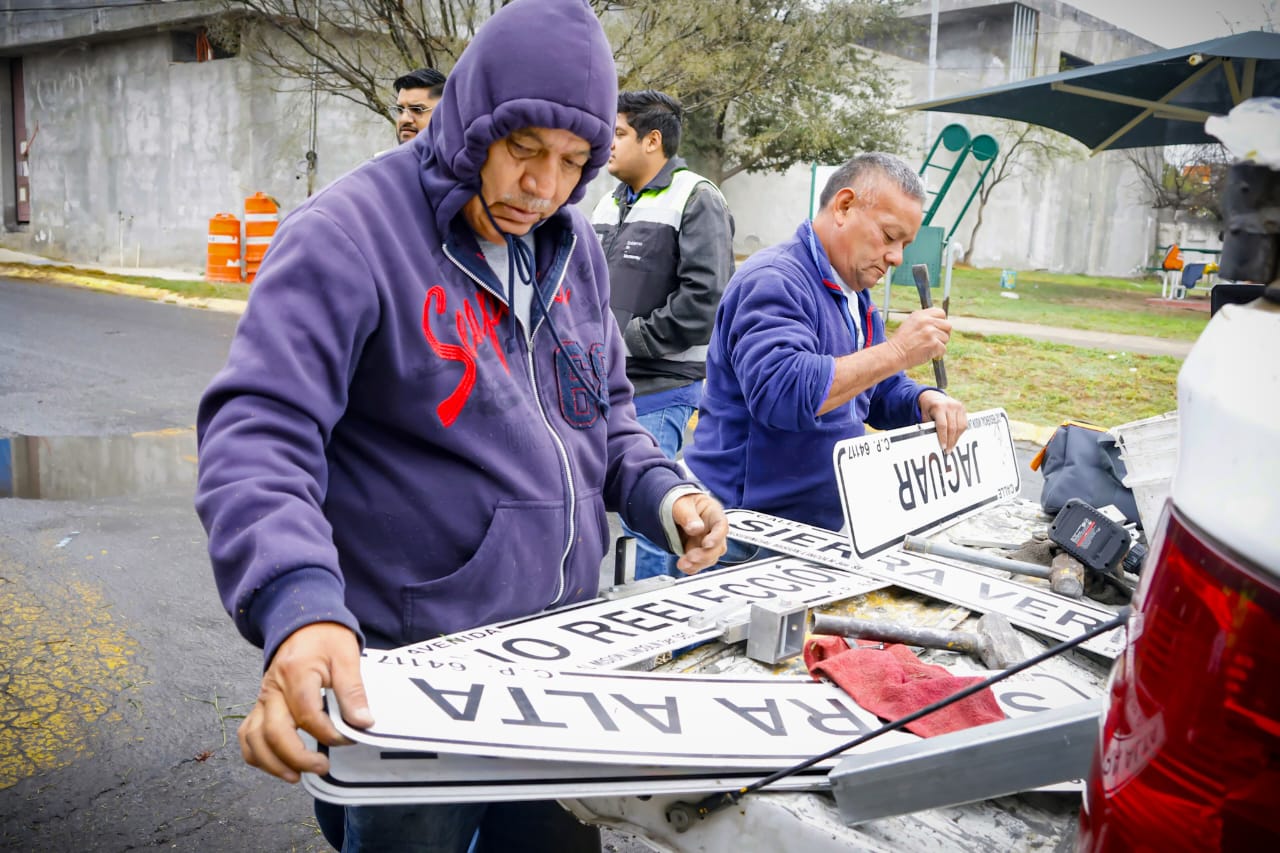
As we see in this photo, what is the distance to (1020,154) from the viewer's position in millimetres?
30422

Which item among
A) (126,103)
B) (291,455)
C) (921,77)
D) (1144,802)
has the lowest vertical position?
(1144,802)

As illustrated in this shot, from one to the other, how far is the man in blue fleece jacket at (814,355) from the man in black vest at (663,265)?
1287 millimetres

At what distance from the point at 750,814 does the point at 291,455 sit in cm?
77

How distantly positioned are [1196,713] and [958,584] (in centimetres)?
135

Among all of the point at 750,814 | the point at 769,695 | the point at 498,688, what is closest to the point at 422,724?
the point at 498,688

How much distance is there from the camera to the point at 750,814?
1317mm

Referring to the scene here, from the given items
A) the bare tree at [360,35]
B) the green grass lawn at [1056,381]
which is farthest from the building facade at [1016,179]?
the green grass lawn at [1056,381]

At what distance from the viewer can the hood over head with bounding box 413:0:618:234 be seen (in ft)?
5.62

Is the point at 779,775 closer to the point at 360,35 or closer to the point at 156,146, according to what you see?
the point at 360,35

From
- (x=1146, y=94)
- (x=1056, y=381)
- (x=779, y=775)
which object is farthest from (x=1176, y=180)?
(x=779, y=775)

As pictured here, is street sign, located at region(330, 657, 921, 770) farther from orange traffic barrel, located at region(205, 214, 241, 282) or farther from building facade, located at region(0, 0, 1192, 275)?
orange traffic barrel, located at region(205, 214, 241, 282)

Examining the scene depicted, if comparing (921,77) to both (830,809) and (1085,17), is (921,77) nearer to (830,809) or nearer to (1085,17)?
(1085,17)

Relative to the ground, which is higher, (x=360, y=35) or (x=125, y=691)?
(x=360, y=35)

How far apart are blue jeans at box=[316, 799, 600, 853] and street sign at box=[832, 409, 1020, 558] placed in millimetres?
824
